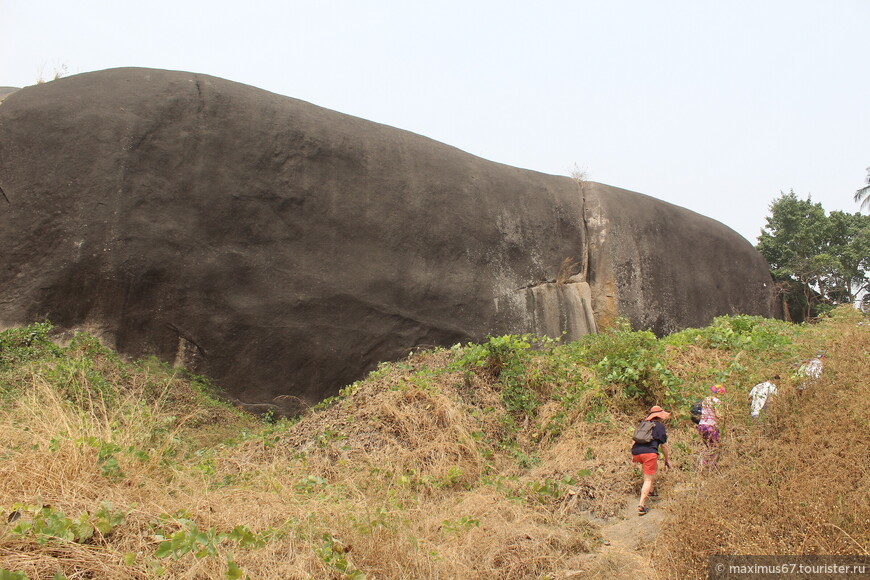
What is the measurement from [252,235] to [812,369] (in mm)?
5970

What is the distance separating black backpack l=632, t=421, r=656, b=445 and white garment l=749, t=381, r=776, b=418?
81 cm

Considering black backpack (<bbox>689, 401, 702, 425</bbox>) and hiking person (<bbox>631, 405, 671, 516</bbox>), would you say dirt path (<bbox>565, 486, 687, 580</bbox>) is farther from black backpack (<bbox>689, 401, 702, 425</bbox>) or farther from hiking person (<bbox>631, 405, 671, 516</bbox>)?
black backpack (<bbox>689, 401, 702, 425</bbox>)

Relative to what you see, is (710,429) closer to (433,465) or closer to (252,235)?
(433,465)

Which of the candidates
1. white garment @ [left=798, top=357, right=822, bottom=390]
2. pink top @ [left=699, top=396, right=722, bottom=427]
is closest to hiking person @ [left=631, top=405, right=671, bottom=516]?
pink top @ [left=699, top=396, right=722, bottom=427]

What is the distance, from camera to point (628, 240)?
11609 mm

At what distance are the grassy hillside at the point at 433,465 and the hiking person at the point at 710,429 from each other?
0.42 ft

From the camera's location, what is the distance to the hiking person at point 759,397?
5281mm

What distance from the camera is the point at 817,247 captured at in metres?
19.4

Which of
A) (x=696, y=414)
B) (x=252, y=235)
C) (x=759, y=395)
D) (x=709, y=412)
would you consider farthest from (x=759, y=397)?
(x=252, y=235)

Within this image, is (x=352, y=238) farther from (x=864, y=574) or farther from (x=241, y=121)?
(x=864, y=574)

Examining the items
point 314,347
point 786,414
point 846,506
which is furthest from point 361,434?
point 846,506

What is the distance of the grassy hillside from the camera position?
3.42m

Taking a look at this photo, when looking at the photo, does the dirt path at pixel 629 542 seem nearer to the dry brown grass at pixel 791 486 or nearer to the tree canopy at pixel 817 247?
the dry brown grass at pixel 791 486

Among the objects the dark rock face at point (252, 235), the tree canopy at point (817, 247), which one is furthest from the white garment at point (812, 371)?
the tree canopy at point (817, 247)
